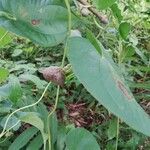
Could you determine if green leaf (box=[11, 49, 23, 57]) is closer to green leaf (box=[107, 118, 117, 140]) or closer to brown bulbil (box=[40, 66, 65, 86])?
green leaf (box=[107, 118, 117, 140])

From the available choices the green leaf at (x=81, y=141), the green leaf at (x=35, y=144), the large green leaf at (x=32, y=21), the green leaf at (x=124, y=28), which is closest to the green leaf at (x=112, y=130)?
the green leaf at (x=35, y=144)

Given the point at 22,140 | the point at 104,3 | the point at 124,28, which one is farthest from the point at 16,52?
the point at 104,3

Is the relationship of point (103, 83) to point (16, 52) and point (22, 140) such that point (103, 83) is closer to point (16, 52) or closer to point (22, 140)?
point (22, 140)

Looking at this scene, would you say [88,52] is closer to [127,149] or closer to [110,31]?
[110,31]

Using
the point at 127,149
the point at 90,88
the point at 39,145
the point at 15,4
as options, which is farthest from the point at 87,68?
the point at 127,149

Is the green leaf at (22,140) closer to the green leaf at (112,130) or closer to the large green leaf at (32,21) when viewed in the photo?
the green leaf at (112,130)

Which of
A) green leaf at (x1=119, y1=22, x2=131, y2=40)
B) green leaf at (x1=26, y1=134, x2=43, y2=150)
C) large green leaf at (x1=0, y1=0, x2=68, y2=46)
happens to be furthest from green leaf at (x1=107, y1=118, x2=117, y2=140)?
large green leaf at (x1=0, y1=0, x2=68, y2=46)

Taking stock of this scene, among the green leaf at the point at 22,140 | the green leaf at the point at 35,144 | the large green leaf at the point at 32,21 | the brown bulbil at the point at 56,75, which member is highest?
the large green leaf at the point at 32,21
